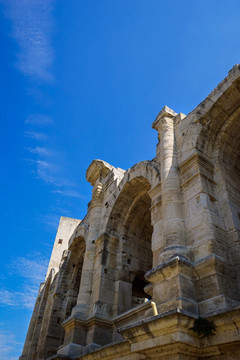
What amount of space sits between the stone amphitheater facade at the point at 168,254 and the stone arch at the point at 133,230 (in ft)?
0.11

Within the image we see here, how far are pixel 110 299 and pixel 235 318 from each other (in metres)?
4.73

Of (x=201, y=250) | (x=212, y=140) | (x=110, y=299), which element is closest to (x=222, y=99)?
(x=212, y=140)

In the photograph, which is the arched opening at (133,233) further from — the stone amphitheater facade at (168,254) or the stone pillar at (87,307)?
the stone pillar at (87,307)

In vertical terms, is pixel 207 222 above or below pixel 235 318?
above

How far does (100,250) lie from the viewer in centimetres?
866

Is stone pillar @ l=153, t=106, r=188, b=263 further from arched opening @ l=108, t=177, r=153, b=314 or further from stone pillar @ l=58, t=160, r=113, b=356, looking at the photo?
stone pillar @ l=58, t=160, r=113, b=356

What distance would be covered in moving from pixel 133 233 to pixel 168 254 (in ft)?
14.2

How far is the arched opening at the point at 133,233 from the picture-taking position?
28.0 feet

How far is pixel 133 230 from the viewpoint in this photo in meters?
9.37

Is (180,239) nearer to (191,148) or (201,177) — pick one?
(201,177)

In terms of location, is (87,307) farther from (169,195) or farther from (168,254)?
(169,195)

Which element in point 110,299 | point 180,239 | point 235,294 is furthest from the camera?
point 110,299

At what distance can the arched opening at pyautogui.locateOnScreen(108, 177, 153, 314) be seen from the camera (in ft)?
28.0

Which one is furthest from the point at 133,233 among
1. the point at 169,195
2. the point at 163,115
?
the point at 163,115
